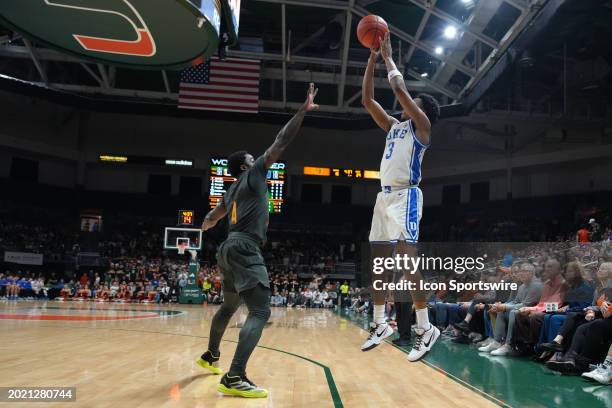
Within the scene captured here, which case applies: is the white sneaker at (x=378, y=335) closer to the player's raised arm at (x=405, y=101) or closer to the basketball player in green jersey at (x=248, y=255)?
the basketball player in green jersey at (x=248, y=255)

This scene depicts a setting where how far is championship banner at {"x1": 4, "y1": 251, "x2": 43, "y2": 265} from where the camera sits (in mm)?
24544

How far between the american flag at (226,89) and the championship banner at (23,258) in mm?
12018

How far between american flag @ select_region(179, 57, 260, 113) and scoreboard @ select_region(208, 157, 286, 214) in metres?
2.97

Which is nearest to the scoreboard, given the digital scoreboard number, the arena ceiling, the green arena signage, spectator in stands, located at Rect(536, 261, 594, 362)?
the digital scoreboard number

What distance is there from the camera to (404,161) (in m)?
4.59

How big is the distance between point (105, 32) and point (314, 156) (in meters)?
23.6

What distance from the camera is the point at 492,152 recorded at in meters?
27.2

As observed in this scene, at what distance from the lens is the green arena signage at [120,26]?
6352 millimetres

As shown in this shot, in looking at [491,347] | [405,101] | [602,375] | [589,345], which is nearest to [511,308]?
[491,347]

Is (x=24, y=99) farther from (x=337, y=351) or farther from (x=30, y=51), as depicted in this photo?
(x=337, y=351)

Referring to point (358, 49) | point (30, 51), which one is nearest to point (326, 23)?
→ point (358, 49)

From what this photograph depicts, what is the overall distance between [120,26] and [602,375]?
6.68 meters

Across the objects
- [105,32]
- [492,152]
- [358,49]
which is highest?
[358,49]

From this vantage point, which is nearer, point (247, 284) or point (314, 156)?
point (247, 284)
